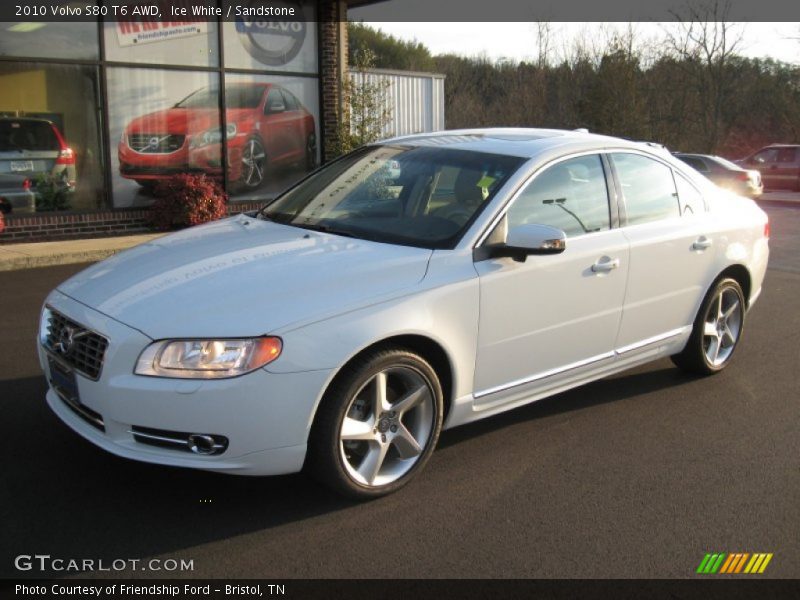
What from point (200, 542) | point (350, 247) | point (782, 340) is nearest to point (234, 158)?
point (782, 340)

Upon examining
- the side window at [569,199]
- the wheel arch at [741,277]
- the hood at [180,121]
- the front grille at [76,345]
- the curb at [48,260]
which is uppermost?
the hood at [180,121]

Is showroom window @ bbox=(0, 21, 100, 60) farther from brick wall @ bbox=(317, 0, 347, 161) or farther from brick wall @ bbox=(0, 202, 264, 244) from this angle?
brick wall @ bbox=(317, 0, 347, 161)

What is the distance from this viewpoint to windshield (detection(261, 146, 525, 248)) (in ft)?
14.4

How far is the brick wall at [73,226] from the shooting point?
11.7 metres

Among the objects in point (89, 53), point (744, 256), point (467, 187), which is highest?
point (89, 53)

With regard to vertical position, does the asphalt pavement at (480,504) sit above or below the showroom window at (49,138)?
below

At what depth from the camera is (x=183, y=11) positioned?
43.8ft

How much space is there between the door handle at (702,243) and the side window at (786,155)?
74.7 ft

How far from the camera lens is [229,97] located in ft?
46.0

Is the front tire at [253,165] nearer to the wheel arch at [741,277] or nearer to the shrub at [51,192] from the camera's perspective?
the shrub at [51,192]

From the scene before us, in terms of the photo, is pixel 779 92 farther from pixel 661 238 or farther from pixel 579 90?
pixel 661 238

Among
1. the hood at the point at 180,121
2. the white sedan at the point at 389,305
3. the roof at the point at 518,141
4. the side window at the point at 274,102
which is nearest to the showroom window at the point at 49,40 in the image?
the hood at the point at 180,121

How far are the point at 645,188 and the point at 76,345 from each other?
3481mm
